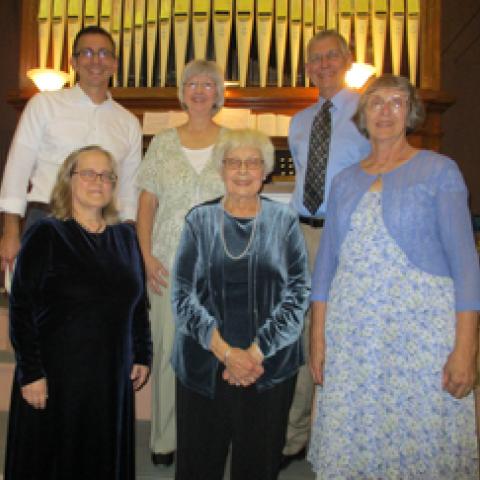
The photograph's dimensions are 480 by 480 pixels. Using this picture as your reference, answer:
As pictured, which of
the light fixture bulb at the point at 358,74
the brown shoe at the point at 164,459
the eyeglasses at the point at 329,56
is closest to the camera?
the brown shoe at the point at 164,459

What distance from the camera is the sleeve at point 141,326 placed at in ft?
5.75

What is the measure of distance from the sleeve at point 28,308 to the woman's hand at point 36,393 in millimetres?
15

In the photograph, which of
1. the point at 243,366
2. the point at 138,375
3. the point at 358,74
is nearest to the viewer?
the point at 243,366

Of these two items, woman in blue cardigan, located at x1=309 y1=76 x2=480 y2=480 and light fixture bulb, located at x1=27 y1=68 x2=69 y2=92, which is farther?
light fixture bulb, located at x1=27 y1=68 x2=69 y2=92

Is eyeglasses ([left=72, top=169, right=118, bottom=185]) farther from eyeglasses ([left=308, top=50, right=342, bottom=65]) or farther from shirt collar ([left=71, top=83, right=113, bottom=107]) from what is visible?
eyeglasses ([left=308, top=50, right=342, bottom=65])

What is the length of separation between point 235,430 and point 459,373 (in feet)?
2.16

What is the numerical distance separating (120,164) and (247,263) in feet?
3.36

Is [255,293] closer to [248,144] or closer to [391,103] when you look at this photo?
[248,144]

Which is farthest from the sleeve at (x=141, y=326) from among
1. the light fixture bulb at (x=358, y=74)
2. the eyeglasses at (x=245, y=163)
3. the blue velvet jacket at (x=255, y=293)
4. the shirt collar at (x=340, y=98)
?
the light fixture bulb at (x=358, y=74)

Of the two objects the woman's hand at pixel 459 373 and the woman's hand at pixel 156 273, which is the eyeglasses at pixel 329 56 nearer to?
the woman's hand at pixel 156 273

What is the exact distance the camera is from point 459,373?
144 cm

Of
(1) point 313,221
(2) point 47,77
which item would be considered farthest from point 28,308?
(2) point 47,77

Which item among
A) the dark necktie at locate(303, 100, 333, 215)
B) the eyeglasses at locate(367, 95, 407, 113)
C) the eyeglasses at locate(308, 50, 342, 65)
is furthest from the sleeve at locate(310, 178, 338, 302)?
the eyeglasses at locate(308, 50, 342, 65)

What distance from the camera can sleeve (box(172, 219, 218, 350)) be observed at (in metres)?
1.58
